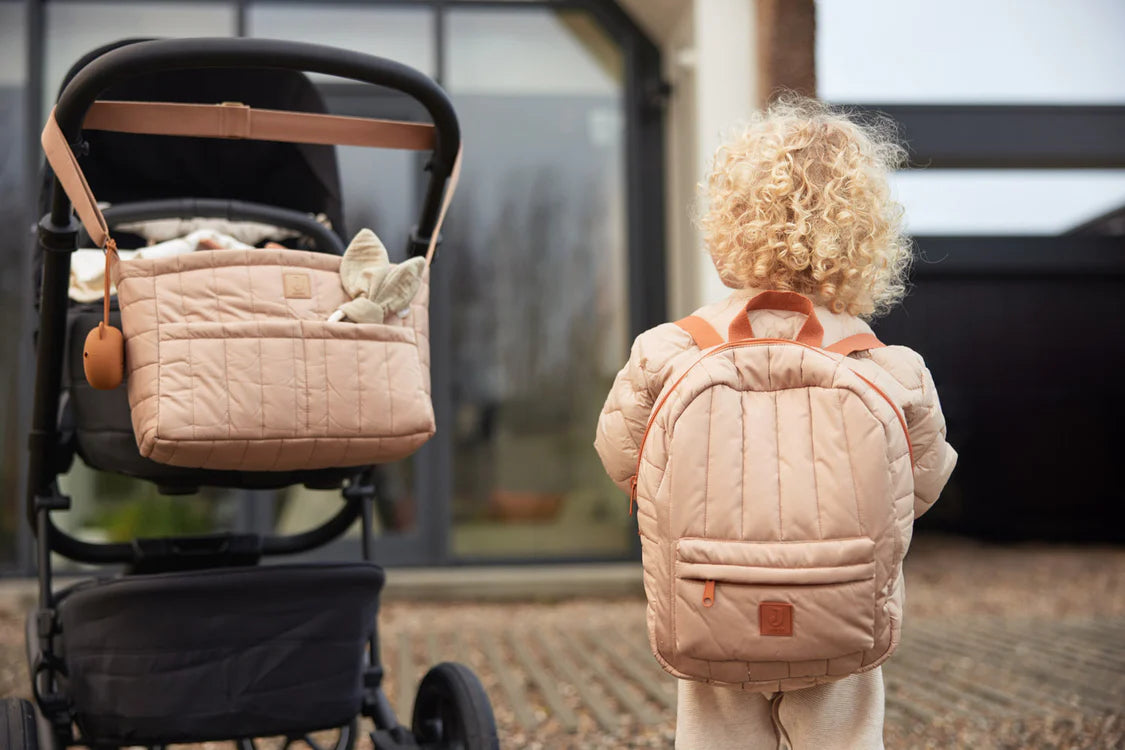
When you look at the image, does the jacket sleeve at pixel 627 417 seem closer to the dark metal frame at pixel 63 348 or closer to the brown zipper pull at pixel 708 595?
the brown zipper pull at pixel 708 595

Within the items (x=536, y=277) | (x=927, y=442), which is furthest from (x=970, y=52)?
(x=927, y=442)

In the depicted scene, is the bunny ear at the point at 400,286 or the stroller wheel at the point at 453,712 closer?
the bunny ear at the point at 400,286

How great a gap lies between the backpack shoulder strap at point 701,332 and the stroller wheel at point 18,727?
1363 millimetres

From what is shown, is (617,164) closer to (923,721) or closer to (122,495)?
(122,495)

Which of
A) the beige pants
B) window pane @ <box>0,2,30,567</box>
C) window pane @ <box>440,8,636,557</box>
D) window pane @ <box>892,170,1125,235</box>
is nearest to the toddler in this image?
the beige pants

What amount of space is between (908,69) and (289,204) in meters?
4.80

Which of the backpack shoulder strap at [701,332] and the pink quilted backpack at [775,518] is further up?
the backpack shoulder strap at [701,332]

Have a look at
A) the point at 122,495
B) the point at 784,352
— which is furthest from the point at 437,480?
the point at 784,352

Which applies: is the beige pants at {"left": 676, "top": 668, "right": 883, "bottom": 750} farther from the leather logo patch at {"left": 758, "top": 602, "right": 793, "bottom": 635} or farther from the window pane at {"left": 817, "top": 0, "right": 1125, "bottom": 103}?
the window pane at {"left": 817, "top": 0, "right": 1125, "bottom": 103}

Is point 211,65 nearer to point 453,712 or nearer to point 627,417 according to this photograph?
point 627,417

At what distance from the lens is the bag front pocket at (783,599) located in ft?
5.19

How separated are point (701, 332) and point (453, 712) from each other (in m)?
0.99

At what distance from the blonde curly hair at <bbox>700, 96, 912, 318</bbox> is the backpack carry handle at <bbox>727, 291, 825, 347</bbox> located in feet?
0.23

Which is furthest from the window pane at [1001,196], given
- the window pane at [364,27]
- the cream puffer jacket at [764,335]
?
the cream puffer jacket at [764,335]
